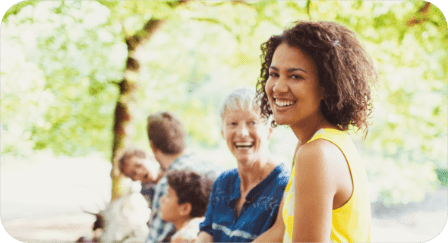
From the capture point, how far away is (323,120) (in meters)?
1.07

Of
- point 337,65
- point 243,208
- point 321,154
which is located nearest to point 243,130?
point 243,208

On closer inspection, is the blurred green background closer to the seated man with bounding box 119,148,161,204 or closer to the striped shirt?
the seated man with bounding box 119,148,161,204

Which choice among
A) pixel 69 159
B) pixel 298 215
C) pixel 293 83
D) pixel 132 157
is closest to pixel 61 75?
pixel 69 159

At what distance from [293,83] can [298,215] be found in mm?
354

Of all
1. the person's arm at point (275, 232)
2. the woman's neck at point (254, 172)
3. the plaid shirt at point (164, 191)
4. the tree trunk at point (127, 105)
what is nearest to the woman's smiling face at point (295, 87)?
the person's arm at point (275, 232)

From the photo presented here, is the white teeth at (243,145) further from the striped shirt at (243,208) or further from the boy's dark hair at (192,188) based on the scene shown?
the boy's dark hair at (192,188)

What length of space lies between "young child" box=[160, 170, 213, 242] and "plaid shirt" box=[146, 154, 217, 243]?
0.05 meters

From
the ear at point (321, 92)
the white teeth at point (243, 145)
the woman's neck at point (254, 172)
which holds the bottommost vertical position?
the woman's neck at point (254, 172)

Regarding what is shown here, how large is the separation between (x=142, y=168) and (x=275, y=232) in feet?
5.15

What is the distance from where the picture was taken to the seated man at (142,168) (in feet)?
8.64

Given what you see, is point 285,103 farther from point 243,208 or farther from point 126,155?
point 126,155

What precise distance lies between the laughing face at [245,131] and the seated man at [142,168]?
3.32 feet

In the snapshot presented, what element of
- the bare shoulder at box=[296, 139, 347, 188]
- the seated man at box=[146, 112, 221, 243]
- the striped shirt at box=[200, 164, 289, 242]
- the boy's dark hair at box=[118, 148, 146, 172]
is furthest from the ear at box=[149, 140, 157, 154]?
the bare shoulder at box=[296, 139, 347, 188]

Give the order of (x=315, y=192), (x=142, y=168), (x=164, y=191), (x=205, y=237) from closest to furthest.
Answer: (x=315, y=192)
(x=205, y=237)
(x=164, y=191)
(x=142, y=168)
